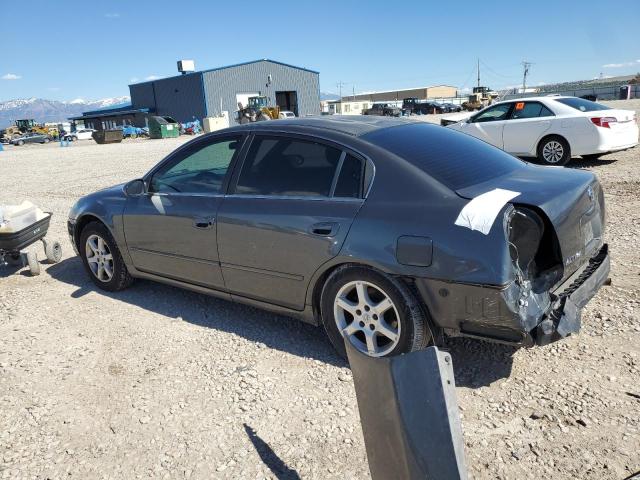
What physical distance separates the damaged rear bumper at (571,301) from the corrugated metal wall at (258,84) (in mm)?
51018

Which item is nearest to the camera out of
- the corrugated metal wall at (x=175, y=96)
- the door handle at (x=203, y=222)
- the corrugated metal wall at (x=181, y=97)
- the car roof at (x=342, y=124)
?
the car roof at (x=342, y=124)

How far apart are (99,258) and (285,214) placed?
2.46 meters

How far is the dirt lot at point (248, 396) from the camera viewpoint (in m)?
2.54

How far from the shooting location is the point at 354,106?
76.8 metres

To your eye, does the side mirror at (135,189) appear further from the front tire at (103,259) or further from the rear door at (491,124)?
the rear door at (491,124)

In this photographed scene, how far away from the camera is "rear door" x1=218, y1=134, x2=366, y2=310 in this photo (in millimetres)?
3234

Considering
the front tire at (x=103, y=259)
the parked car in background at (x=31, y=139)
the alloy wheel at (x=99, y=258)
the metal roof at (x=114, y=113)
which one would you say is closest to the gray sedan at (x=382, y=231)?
the front tire at (x=103, y=259)

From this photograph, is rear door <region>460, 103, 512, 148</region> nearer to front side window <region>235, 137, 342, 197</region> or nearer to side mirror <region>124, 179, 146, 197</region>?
front side window <region>235, 137, 342, 197</region>

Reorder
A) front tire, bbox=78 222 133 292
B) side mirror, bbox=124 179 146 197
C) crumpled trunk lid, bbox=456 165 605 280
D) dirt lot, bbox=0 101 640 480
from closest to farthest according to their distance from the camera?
dirt lot, bbox=0 101 640 480 → crumpled trunk lid, bbox=456 165 605 280 → side mirror, bbox=124 179 146 197 → front tire, bbox=78 222 133 292

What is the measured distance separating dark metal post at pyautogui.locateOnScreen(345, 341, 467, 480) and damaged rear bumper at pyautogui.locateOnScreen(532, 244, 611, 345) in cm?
134

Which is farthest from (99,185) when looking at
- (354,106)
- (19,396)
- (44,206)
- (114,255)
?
(354,106)

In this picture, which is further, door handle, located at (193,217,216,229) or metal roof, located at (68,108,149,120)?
metal roof, located at (68,108,149,120)

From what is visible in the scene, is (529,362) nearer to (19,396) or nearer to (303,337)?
(303,337)

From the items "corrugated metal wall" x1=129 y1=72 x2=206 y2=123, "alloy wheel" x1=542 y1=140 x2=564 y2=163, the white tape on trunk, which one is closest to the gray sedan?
the white tape on trunk
